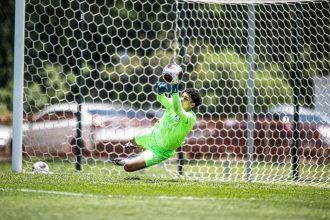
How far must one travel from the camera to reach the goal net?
988 cm

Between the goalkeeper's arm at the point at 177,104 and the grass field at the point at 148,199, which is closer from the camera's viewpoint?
the grass field at the point at 148,199

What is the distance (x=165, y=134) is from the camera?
28.1ft

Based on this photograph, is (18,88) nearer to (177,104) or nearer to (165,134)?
(165,134)

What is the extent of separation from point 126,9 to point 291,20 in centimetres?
233

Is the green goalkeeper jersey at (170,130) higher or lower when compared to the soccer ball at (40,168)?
higher

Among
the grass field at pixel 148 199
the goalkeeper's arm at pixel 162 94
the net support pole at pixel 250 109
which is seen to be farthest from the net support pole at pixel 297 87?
the goalkeeper's arm at pixel 162 94

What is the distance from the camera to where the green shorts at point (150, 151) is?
842 centimetres

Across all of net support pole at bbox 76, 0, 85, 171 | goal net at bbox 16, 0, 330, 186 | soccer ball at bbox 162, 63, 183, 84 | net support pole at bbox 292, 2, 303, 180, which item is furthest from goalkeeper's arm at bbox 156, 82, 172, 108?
net support pole at bbox 292, 2, 303, 180

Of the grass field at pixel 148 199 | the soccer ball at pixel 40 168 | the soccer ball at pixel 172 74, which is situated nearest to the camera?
the grass field at pixel 148 199

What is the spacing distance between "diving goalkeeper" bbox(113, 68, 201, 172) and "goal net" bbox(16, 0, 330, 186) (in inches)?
33.7

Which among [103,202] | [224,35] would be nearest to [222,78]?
[224,35]

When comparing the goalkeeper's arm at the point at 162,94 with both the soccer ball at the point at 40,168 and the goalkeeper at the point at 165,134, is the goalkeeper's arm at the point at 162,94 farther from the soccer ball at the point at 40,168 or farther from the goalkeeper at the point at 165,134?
the soccer ball at the point at 40,168

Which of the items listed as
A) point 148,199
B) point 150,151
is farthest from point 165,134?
point 148,199

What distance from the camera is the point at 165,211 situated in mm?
5574
